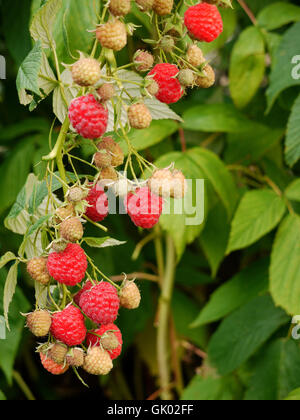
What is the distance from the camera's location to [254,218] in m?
0.88

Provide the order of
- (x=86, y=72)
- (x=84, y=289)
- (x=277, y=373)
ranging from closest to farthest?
(x=86, y=72) < (x=84, y=289) < (x=277, y=373)

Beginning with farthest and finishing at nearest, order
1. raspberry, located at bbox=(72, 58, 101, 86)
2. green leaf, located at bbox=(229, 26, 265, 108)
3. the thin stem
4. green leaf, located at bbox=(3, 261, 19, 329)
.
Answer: the thin stem, green leaf, located at bbox=(229, 26, 265, 108), green leaf, located at bbox=(3, 261, 19, 329), raspberry, located at bbox=(72, 58, 101, 86)

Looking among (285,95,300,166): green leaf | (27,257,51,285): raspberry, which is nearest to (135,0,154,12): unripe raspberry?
(27,257,51,285): raspberry

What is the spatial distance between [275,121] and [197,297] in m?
0.58

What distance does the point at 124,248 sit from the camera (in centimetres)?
122

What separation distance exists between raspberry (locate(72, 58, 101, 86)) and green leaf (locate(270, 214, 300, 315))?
54 cm

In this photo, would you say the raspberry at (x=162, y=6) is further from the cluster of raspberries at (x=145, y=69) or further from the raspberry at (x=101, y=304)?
the raspberry at (x=101, y=304)

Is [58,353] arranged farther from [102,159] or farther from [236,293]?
[236,293]

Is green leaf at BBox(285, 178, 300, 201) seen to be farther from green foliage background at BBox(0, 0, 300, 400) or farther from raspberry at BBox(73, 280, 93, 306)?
raspberry at BBox(73, 280, 93, 306)

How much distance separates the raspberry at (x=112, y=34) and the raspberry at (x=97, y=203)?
0.12 metres

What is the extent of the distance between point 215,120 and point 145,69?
0.50 metres

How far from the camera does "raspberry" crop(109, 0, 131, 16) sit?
408 millimetres

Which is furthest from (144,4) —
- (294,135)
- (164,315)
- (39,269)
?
(164,315)
